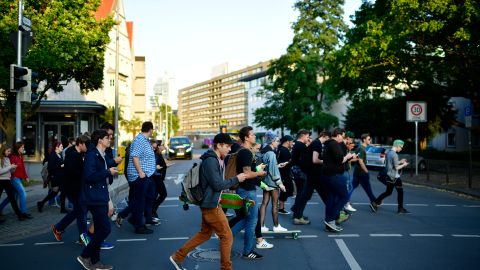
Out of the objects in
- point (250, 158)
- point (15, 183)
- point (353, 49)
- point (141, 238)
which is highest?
point (353, 49)

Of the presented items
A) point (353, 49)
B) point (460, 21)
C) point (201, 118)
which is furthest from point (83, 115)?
point (201, 118)

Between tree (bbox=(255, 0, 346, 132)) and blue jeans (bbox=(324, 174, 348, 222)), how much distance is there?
126 ft

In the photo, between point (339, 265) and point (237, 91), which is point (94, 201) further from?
point (237, 91)

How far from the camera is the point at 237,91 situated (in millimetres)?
157000

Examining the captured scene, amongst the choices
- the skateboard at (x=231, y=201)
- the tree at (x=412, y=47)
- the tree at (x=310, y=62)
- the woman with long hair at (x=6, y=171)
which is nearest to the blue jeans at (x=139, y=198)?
the skateboard at (x=231, y=201)

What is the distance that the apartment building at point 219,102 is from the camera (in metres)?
152

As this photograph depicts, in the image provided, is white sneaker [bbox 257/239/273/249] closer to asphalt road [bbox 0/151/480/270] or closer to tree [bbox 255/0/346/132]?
asphalt road [bbox 0/151/480/270]

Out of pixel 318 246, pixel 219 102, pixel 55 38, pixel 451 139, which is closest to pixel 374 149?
pixel 55 38

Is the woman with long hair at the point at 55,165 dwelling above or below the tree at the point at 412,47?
below

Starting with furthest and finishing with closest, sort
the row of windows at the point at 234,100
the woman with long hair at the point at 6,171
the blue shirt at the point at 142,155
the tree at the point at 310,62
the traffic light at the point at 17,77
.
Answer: the row of windows at the point at 234,100 → the tree at the point at 310,62 → the traffic light at the point at 17,77 → the woman with long hair at the point at 6,171 → the blue shirt at the point at 142,155

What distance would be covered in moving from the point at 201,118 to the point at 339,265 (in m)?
181

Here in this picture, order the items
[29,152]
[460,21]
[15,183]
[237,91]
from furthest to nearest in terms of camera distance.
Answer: [237,91]
[29,152]
[460,21]
[15,183]

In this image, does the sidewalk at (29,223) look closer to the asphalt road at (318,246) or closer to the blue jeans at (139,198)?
the asphalt road at (318,246)

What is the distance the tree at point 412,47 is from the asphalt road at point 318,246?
434 inches
